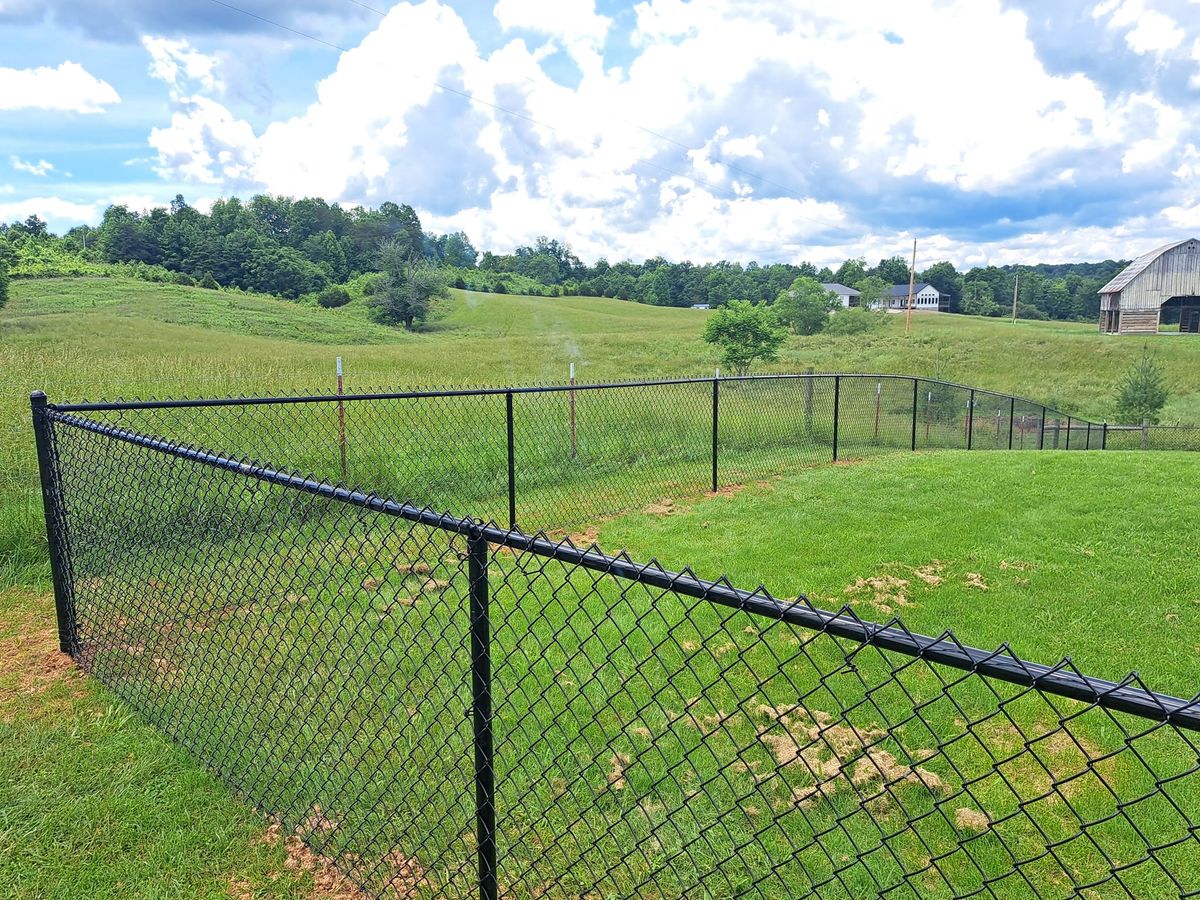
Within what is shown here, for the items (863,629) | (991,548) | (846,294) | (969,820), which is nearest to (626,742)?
(969,820)

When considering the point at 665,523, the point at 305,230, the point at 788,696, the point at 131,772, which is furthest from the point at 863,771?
the point at 305,230

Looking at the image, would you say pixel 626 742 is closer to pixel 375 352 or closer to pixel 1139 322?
pixel 375 352

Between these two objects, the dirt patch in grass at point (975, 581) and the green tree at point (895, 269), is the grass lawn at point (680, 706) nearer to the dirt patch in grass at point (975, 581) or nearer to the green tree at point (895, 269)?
the dirt patch in grass at point (975, 581)

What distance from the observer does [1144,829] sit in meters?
2.58

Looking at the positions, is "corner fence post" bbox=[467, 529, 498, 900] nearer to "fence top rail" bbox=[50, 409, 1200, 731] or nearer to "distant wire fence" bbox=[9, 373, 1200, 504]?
"fence top rail" bbox=[50, 409, 1200, 731]

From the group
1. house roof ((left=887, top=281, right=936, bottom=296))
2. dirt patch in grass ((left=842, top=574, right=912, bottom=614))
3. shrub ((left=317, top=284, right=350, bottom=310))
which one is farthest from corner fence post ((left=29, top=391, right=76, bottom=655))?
house roof ((left=887, top=281, right=936, bottom=296))

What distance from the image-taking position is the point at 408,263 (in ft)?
171

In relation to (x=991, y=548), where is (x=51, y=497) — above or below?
above

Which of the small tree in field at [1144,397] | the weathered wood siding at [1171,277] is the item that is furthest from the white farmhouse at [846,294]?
the small tree in field at [1144,397]

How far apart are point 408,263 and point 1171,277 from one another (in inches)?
1833

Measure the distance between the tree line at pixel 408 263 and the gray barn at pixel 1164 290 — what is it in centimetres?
1907

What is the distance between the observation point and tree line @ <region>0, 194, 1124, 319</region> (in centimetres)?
5138

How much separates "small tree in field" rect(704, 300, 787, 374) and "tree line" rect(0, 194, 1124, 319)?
1433 centimetres

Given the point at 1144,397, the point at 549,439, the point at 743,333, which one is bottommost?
the point at 1144,397
